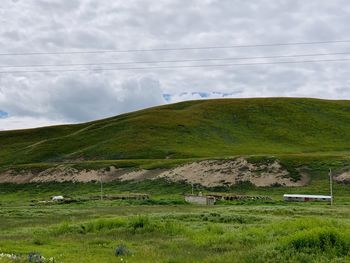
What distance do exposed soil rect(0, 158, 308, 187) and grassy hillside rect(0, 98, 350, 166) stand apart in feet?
60.8

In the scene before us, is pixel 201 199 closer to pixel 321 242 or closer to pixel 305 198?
pixel 305 198

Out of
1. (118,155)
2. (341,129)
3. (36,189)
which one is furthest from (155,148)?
(341,129)

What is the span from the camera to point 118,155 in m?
123

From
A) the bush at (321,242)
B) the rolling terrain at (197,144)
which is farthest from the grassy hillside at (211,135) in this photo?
the bush at (321,242)

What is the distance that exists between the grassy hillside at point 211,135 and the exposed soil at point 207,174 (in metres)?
18.5

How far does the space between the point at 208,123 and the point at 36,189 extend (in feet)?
199

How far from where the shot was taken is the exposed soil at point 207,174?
86.5 metres

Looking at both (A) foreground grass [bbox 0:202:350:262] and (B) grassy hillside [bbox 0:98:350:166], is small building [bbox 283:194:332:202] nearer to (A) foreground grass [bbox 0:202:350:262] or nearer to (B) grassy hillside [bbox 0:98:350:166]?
(A) foreground grass [bbox 0:202:350:262]

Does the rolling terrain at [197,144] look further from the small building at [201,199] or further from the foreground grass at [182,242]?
the foreground grass at [182,242]

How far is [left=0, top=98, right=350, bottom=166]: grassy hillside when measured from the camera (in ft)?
409

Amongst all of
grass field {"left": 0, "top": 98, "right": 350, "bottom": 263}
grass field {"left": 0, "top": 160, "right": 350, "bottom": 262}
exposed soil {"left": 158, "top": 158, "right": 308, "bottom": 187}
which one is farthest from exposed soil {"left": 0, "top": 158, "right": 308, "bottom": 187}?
grass field {"left": 0, "top": 160, "right": 350, "bottom": 262}

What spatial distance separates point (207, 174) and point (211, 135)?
48837mm

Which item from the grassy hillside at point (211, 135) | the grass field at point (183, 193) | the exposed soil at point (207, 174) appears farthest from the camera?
the grassy hillside at point (211, 135)

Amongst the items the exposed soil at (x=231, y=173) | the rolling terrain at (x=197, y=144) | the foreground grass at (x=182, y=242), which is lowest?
the foreground grass at (x=182, y=242)
